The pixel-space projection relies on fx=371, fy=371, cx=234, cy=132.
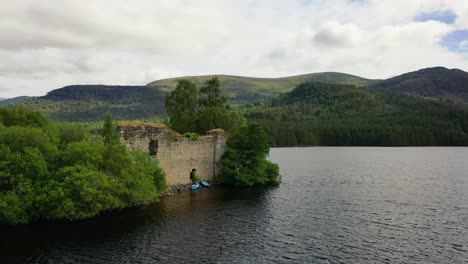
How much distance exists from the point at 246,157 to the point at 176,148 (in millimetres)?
12195

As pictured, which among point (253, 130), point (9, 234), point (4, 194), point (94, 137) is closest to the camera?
point (9, 234)

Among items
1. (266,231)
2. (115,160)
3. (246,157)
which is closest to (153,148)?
(115,160)

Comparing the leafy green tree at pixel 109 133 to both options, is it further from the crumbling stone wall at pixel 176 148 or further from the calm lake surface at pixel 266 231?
the calm lake surface at pixel 266 231

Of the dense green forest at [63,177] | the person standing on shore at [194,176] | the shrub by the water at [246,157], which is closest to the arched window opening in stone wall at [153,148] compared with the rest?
the dense green forest at [63,177]

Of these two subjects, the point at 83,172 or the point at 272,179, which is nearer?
the point at 83,172

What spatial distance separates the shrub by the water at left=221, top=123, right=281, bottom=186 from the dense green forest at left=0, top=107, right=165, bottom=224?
58.3ft

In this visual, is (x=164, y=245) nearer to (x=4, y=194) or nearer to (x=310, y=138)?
(x=4, y=194)

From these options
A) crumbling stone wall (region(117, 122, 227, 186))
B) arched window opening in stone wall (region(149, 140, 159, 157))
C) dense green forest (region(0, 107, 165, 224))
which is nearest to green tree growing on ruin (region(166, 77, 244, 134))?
crumbling stone wall (region(117, 122, 227, 186))

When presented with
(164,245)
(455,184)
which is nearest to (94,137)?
(164,245)

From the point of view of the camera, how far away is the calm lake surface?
28.8m

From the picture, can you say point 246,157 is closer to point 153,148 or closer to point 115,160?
point 153,148

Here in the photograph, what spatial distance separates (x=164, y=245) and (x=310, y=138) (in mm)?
154735

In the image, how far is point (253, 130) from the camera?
60812mm

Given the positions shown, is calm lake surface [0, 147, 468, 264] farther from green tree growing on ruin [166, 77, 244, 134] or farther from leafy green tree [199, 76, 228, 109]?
leafy green tree [199, 76, 228, 109]
